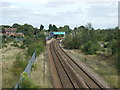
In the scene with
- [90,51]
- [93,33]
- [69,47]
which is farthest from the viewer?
[69,47]

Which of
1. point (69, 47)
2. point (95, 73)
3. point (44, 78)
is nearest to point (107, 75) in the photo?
point (95, 73)

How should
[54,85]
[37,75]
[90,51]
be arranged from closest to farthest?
[54,85]
[37,75]
[90,51]

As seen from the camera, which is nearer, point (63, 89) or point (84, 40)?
point (63, 89)

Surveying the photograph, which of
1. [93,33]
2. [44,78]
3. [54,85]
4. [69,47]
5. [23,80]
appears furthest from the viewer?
[69,47]

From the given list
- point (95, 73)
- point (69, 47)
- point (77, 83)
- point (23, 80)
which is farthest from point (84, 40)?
point (23, 80)

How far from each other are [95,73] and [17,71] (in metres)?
7.31

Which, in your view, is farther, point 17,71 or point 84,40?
point 84,40

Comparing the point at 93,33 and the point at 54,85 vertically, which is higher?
the point at 93,33

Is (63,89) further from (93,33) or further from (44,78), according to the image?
(93,33)

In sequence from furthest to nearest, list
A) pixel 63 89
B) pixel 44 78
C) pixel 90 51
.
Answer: pixel 90 51, pixel 44 78, pixel 63 89

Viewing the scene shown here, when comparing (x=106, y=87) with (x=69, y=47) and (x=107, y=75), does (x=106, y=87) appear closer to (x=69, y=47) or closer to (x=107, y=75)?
(x=107, y=75)

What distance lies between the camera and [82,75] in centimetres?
2227

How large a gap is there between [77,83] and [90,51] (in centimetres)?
2415

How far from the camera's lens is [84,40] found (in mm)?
55125
